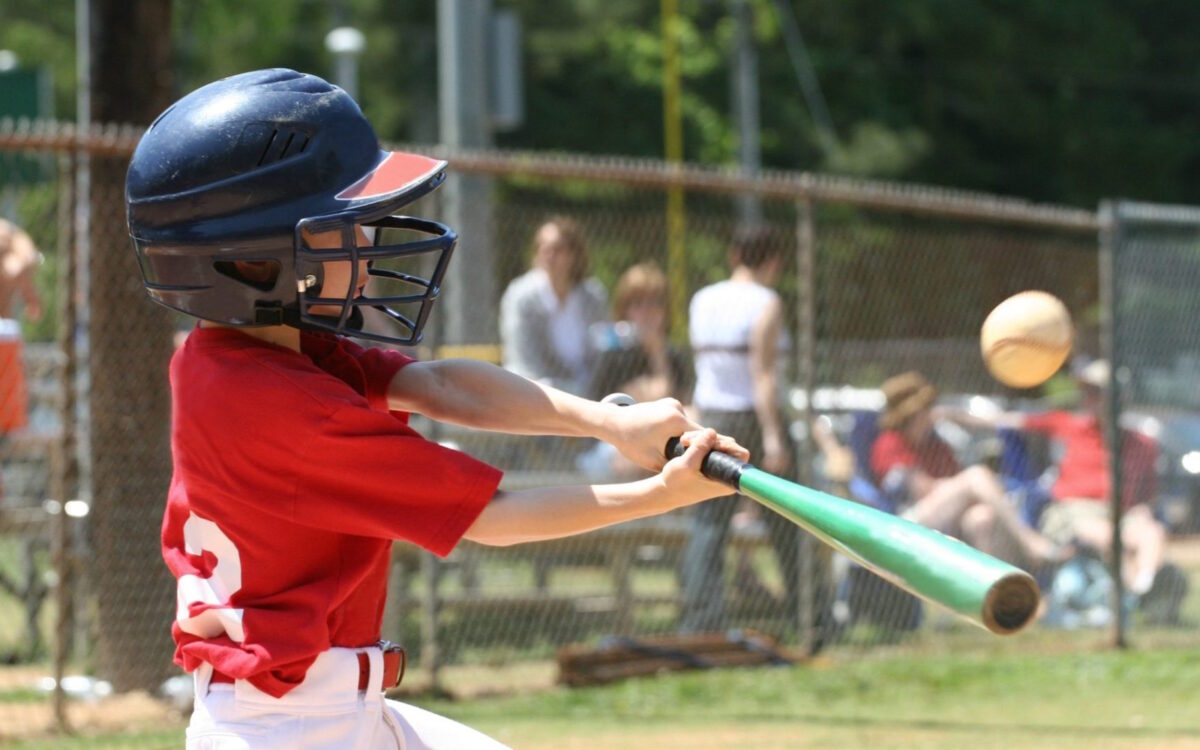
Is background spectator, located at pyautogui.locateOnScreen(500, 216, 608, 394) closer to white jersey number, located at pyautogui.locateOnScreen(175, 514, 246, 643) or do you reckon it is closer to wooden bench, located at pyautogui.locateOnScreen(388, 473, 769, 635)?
wooden bench, located at pyautogui.locateOnScreen(388, 473, 769, 635)

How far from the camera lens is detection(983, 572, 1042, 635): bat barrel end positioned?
91.0 inches

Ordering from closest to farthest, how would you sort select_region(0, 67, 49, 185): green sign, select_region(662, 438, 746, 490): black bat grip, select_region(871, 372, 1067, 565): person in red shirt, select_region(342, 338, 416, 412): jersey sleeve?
select_region(662, 438, 746, 490): black bat grip → select_region(342, 338, 416, 412): jersey sleeve → select_region(871, 372, 1067, 565): person in red shirt → select_region(0, 67, 49, 185): green sign

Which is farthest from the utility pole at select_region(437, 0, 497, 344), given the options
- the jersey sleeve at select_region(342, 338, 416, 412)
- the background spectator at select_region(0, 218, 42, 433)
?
the jersey sleeve at select_region(342, 338, 416, 412)

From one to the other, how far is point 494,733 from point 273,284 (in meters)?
4.22

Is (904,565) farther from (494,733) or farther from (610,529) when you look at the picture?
(610,529)

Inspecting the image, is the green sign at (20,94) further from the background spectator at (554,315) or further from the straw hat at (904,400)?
the straw hat at (904,400)

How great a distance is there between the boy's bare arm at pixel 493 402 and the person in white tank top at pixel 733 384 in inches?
208

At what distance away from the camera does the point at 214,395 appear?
2.88 meters

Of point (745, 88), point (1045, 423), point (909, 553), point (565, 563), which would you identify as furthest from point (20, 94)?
point (745, 88)

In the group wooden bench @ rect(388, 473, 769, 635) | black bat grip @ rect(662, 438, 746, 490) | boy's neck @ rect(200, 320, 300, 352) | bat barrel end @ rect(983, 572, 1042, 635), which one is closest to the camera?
bat barrel end @ rect(983, 572, 1042, 635)

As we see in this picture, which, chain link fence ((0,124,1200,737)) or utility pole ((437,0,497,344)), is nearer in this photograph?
chain link fence ((0,124,1200,737))

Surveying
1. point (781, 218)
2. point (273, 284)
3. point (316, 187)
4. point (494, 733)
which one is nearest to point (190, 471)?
point (273, 284)

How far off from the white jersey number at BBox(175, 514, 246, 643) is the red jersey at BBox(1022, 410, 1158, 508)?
801cm

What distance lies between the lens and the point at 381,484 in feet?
9.20
